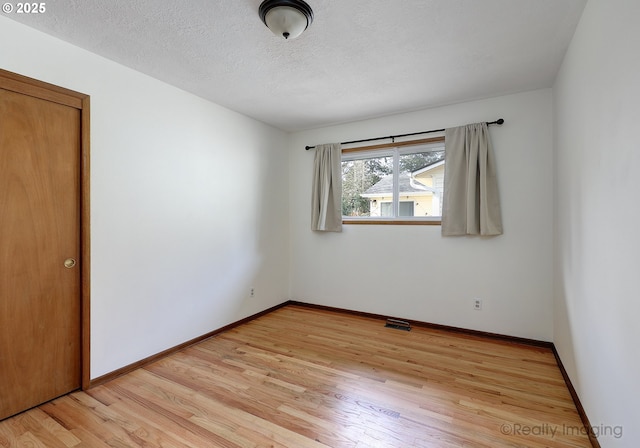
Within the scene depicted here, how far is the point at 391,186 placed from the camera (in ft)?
12.5

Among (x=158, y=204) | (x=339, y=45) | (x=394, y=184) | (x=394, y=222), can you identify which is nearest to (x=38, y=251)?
(x=158, y=204)

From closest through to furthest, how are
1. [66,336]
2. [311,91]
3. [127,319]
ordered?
[66,336], [127,319], [311,91]

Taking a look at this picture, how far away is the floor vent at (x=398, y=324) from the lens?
347 cm

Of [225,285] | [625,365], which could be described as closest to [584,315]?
[625,365]

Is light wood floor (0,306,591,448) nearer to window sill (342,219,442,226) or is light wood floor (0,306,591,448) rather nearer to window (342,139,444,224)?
window sill (342,219,442,226)

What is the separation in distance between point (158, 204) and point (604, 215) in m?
3.18

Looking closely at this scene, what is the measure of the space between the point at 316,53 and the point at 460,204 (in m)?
2.18

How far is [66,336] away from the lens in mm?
2145

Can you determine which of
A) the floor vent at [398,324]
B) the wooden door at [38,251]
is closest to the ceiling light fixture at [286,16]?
the wooden door at [38,251]

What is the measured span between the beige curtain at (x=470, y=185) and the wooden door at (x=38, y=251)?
11.3 feet

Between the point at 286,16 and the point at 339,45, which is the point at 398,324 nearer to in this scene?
the point at 339,45

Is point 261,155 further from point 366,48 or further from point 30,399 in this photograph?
point 30,399

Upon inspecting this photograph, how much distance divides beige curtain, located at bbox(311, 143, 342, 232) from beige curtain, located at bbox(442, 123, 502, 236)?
135 cm

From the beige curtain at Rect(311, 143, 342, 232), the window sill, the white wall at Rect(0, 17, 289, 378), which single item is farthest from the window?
the white wall at Rect(0, 17, 289, 378)
